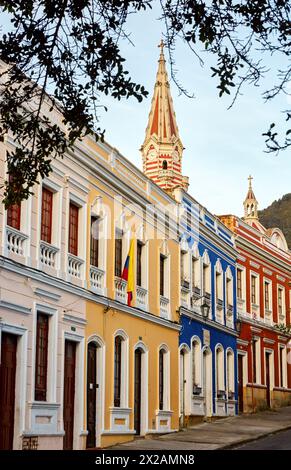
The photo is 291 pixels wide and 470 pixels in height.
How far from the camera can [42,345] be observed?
53.0ft

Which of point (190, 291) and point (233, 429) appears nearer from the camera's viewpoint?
point (233, 429)

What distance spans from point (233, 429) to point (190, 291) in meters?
A: 4.52

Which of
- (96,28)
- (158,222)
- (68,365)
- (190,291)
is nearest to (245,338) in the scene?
(190,291)

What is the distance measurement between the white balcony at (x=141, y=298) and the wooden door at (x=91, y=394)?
10.3 ft

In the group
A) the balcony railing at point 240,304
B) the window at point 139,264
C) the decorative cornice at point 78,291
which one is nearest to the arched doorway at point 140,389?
the decorative cornice at point 78,291

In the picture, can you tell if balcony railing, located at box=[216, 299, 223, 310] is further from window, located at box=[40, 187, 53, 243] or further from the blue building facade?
window, located at box=[40, 187, 53, 243]

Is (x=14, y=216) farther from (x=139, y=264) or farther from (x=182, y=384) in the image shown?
(x=182, y=384)

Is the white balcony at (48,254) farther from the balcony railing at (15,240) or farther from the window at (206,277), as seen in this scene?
the window at (206,277)

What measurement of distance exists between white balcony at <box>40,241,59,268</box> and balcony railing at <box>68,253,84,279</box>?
2.32 ft

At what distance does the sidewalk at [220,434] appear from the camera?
19.3 meters

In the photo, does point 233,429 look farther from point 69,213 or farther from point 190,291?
point 69,213

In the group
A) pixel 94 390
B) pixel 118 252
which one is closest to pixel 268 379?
pixel 118 252

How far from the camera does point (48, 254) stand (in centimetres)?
1656

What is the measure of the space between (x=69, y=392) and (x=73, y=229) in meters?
3.54
